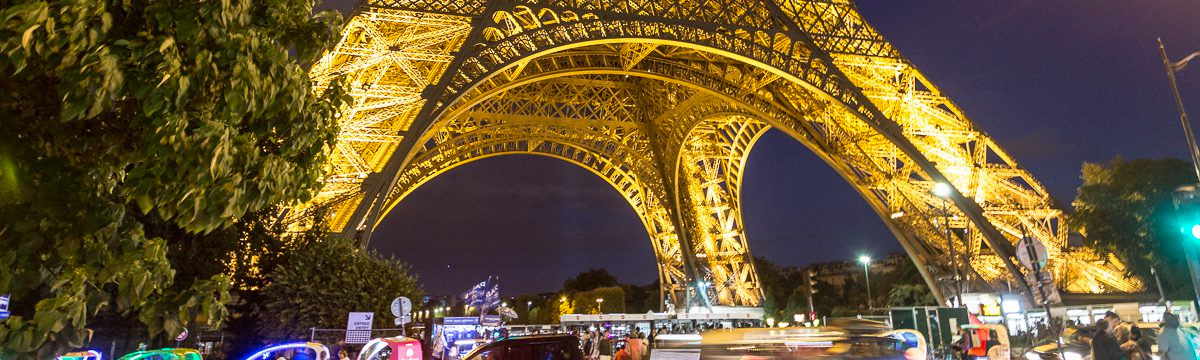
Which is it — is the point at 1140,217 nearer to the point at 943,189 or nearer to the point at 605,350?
the point at 943,189

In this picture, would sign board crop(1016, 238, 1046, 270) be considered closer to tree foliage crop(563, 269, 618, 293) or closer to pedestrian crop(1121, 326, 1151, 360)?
pedestrian crop(1121, 326, 1151, 360)

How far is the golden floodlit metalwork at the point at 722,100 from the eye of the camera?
1995 cm

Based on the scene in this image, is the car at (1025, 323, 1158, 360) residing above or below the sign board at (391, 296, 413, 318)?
below

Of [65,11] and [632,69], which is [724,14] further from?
[65,11]

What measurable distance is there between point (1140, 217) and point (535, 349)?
24.3 metres

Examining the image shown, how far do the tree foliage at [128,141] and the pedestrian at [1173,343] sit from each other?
11.4 meters

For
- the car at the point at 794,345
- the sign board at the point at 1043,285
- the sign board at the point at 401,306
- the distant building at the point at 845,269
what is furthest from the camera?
the distant building at the point at 845,269

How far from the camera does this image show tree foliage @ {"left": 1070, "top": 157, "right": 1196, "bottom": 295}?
923 inches

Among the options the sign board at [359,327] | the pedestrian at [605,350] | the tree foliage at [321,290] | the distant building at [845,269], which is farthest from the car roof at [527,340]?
the distant building at [845,269]

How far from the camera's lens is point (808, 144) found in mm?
26406

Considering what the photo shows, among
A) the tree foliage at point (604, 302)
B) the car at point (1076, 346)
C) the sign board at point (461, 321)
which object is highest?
the tree foliage at point (604, 302)

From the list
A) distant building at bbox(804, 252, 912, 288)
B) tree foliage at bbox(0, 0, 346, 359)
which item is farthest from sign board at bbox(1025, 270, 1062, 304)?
distant building at bbox(804, 252, 912, 288)

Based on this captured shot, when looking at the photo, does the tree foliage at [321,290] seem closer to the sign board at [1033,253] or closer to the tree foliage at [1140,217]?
the sign board at [1033,253]

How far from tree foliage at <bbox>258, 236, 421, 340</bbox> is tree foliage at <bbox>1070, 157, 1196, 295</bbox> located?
82.3 feet
